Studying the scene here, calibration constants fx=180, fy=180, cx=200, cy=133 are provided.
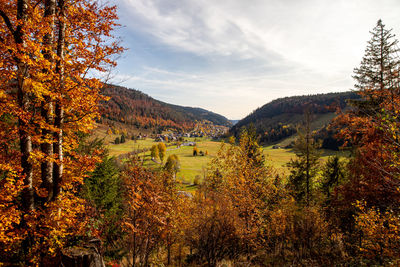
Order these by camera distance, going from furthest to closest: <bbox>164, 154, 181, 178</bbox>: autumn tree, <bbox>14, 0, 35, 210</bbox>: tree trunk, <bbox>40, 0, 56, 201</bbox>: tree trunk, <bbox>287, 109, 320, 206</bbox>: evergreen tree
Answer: <bbox>287, 109, 320, 206</bbox>: evergreen tree → <bbox>164, 154, 181, 178</bbox>: autumn tree → <bbox>40, 0, 56, 201</bbox>: tree trunk → <bbox>14, 0, 35, 210</bbox>: tree trunk

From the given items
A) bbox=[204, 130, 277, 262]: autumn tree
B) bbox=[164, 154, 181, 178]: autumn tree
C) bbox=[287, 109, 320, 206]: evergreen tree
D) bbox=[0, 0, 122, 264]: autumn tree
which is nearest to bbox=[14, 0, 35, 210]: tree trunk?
bbox=[0, 0, 122, 264]: autumn tree

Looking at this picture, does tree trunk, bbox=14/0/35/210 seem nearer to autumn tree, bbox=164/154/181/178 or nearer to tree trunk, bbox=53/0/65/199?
tree trunk, bbox=53/0/65/199

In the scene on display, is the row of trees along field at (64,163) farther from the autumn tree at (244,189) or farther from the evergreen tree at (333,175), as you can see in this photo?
the evergreen tree at (333,175)

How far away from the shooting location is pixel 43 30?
653 cm

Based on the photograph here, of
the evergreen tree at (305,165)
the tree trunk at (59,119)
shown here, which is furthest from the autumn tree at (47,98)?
the evergreen tree at (305,165)

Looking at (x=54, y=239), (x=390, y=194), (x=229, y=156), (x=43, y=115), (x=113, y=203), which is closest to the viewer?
(x=54, y=239)

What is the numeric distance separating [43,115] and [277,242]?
17.1 metres

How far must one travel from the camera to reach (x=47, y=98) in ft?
23.9

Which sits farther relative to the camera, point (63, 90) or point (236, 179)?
point (236, 179)

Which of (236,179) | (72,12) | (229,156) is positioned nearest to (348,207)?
(236,179)

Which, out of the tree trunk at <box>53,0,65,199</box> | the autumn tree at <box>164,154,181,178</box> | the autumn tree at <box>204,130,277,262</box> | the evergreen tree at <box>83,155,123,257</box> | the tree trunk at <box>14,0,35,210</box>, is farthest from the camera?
the autumn tree at <box>164,154,181,178</box>

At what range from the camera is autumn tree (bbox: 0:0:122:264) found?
647 cm

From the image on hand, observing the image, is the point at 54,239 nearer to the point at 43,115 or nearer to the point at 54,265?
the point at 54,265

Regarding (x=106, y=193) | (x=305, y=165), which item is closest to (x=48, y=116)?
(x=106, y=193)
